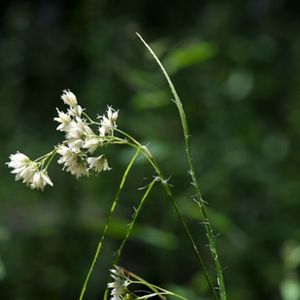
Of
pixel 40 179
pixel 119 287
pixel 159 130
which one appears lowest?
pixel 119 287

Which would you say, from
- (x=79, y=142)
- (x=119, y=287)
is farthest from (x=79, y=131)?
(x=119, y=287)

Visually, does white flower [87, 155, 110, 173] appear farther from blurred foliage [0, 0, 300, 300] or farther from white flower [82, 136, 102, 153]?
blurred foliage [0, 0, 300, 300]

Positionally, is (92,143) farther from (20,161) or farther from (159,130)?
(159,130)

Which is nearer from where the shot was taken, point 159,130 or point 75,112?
point 75,112

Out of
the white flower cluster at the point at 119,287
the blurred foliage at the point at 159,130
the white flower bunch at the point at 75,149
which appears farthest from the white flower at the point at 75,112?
the blurred foliage at the point at 159,130

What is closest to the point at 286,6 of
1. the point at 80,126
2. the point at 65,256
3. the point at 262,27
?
the point at 262,27

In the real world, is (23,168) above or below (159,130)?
below
